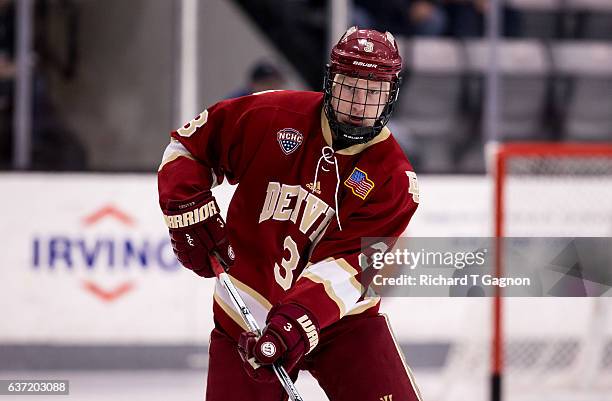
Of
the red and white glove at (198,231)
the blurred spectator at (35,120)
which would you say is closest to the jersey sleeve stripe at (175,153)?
the red and white glove at (198,231)

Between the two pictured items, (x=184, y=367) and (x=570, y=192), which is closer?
(x=570, y=192)

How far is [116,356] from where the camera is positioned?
16.6ft

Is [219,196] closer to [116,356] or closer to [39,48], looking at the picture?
[116,356]

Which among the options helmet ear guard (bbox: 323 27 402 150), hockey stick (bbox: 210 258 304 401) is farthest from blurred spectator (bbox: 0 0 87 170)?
helmet ear guard (bbox: 323 27 402 150)

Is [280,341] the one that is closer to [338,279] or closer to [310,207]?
[338,279]

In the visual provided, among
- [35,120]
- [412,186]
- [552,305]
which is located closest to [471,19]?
[35,120]

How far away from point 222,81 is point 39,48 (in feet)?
3.06

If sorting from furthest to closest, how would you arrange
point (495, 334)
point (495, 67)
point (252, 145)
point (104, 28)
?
point (104, 28) → point (495, 67) → point (495, 334) → point (252, 145)

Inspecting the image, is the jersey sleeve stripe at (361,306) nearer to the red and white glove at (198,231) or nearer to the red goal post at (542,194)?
the red and white glove at (198,231)

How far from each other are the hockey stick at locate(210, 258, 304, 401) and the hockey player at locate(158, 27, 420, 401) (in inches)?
0.9

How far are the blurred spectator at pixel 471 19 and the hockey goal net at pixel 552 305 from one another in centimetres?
206

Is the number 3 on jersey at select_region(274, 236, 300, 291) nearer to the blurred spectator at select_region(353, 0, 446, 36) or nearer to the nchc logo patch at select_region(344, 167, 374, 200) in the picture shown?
the nchc logo patch at select_region(344, 167, 374, 200)

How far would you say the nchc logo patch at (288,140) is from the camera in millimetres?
2553

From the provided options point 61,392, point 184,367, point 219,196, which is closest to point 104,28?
point 219,196
